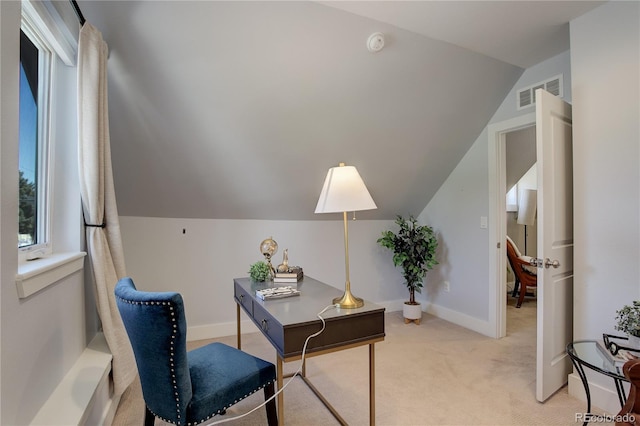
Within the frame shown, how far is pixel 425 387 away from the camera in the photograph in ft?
7.38

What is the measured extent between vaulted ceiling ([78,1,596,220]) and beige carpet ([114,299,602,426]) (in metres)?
1.53

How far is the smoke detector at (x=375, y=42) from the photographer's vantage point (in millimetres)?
2154

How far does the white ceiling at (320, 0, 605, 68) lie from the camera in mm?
1994

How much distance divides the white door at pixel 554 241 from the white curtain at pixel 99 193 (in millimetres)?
2541

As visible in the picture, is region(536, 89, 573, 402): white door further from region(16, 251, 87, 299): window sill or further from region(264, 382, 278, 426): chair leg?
region(16, 251, 87, 299): window sill

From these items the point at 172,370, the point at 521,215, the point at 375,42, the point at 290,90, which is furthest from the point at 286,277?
the point at 521,215

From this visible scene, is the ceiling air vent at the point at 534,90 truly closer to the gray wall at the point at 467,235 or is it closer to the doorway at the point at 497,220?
the gray wall at the point at 467,235

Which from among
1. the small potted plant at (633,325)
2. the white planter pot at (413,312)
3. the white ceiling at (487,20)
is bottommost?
the white planter pot at (413,312)

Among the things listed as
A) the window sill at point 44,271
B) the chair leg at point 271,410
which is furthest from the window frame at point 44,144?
the chair leg at point 271,410

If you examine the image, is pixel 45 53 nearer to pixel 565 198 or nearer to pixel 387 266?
pixel 565 198

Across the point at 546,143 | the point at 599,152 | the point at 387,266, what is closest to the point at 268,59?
the point at 546,143

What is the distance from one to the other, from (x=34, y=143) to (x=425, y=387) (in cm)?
271

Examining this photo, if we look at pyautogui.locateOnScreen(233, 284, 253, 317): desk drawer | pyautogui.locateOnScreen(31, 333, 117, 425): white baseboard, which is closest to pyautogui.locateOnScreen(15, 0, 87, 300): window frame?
pyautogui.locateOnScreen(31, 333, 117, 425): white baseboard

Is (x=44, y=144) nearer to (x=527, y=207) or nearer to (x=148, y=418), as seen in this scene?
(x=148, y=418)
